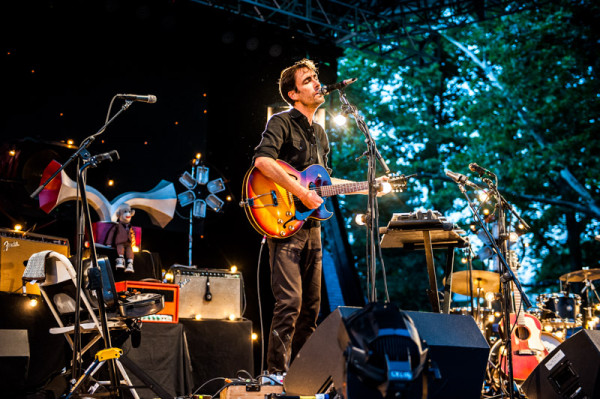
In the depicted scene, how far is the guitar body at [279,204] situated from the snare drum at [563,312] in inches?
171

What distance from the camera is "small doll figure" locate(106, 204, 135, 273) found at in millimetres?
6109

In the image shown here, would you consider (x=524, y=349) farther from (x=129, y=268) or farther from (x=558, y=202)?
(x=558, y=202)

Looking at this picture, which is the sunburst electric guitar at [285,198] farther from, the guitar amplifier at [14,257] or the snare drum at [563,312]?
the snare drum at [563,312]

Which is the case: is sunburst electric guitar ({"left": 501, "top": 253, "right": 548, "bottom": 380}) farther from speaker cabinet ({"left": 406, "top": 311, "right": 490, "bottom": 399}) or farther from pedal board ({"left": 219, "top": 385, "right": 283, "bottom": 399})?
pedal board ({"left": 219, "top": 385, "right": 283, "bottom": 399})

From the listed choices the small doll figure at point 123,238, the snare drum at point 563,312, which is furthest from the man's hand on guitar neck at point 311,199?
the snare drum at point 563,312

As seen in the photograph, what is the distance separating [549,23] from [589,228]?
5706mm

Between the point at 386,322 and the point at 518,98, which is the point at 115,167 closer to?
the point at 386,322

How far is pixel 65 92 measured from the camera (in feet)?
22.1

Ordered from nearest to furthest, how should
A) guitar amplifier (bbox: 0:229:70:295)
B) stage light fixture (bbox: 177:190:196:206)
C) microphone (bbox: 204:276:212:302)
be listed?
1. guitar amplifier (bbox: 0:229:70:295)
2. microphone (bbox: 204:276:212:302)
3. stage light fixture (bbox: 177:190:196:206)

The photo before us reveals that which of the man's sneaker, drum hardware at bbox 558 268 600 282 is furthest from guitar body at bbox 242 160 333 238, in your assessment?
drum hardware at bbox 558 268 600 282

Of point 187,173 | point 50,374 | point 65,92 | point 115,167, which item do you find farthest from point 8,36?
point 50,374

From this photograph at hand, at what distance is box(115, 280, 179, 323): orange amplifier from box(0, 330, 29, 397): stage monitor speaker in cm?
86

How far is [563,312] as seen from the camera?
7070 millimetres

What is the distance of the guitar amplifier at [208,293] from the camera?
550 cm
